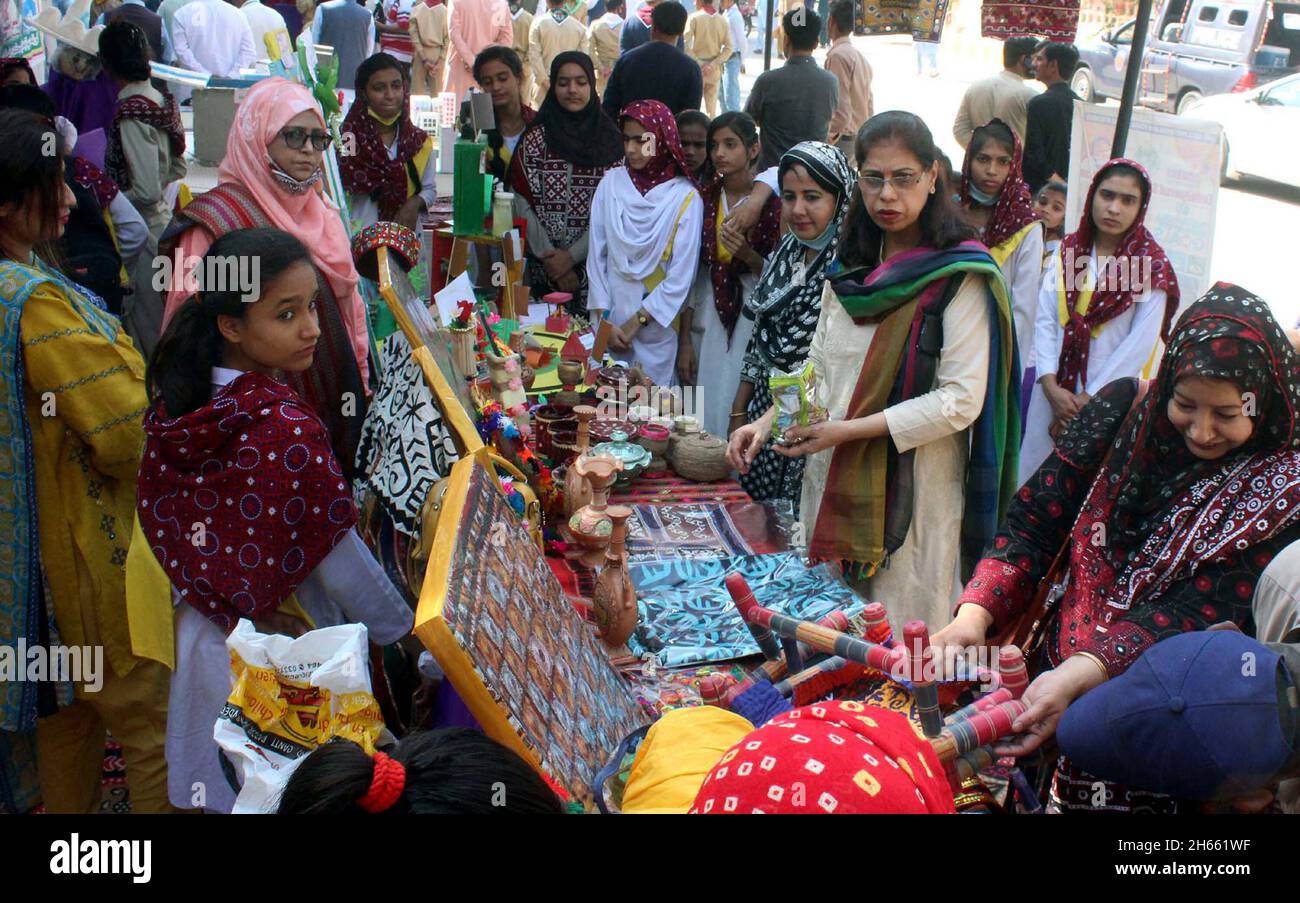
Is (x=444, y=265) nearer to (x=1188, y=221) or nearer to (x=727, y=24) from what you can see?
(x=1188, y=221)

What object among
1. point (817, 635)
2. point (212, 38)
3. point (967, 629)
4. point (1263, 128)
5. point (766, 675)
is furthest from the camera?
point (1263, 128)

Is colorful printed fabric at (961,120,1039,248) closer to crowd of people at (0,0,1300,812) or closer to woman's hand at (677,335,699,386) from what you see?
crowd of people at (0,0,1300,812)

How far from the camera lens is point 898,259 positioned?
106 inches

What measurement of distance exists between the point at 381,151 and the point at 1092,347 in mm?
3280

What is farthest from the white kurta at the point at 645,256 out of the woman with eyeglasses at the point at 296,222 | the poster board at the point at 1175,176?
the woman with eyeglasses at the point at 296,222

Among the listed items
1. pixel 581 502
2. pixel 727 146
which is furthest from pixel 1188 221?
pixel 581 502

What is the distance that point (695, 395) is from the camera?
4574 mm

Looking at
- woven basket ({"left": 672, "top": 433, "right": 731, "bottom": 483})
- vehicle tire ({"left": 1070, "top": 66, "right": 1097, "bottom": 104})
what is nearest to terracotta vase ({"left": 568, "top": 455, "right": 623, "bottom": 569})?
woven basket ({"left": 672, "top": 433, "right": 731, "bottom": 483})

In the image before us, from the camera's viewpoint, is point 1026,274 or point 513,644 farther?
point 1026,274

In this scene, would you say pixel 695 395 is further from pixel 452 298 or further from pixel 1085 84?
pixel 1085 84

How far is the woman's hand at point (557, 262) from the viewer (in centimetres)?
529

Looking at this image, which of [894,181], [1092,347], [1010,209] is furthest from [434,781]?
[1010,209]
